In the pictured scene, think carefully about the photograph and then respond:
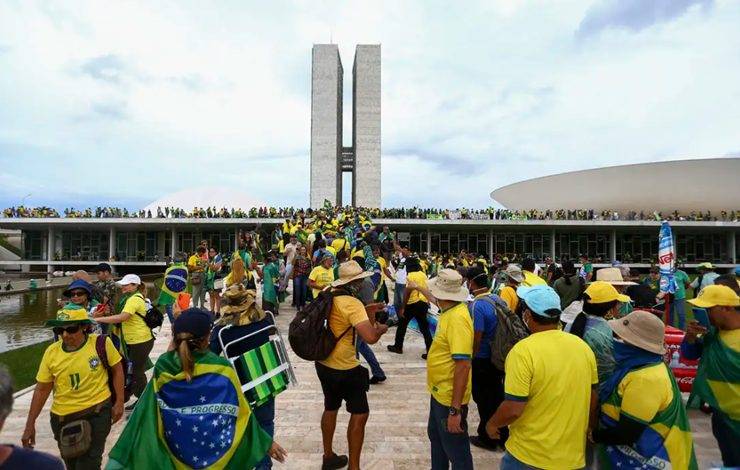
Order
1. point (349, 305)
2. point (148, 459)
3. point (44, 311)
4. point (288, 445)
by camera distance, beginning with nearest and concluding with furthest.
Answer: point (148, 459)
point (349, 305)
point (288, 445)
point (44, 311)

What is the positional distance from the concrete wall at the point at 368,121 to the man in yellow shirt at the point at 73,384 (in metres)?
47.1

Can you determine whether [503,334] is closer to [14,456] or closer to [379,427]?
[379,427]

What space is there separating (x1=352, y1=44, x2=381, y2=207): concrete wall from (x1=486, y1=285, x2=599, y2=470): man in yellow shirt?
157ft

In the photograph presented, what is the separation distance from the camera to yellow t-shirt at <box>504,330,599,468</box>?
2.20m

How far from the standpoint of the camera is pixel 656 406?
84.8 inches

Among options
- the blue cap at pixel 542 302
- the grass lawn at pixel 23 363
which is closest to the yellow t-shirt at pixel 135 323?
the grass lawn at pixel 23 363

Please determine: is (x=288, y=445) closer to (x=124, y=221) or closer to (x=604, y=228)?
(x=124, y=221)

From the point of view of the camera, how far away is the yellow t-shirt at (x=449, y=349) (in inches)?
110

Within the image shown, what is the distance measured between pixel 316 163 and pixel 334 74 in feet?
34.3

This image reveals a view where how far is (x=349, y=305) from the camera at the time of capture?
3.25 metres

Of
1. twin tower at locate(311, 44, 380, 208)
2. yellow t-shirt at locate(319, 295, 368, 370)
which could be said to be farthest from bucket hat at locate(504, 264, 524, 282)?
twin tower at locate(311, 44, 380, 208)

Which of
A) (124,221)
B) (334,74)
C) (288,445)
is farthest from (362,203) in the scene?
(288,445)

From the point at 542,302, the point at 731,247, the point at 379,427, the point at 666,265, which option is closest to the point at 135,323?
the point at 379,427

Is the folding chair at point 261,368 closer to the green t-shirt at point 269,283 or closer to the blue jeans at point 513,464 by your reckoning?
the blue jeans at point 513,464
